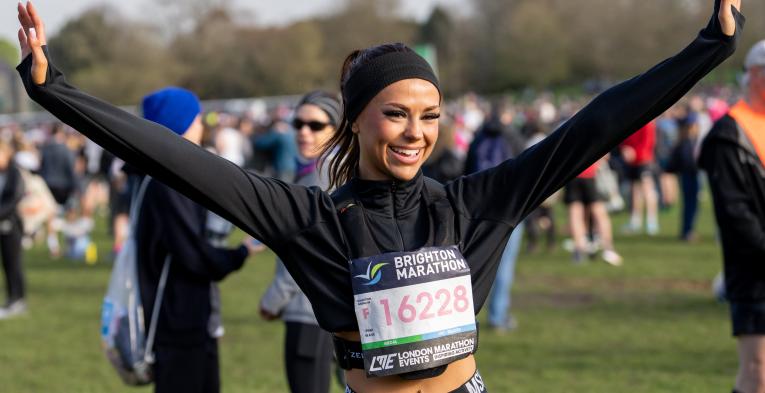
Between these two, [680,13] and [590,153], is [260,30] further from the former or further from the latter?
[590,153]

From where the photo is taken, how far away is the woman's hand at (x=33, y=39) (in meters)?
2.55

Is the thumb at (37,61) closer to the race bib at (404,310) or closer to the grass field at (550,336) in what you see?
the race bib at (404,310)

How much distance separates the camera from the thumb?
2.55 metres

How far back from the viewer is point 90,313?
36.6 ft

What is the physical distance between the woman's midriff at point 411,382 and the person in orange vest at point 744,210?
2.18m

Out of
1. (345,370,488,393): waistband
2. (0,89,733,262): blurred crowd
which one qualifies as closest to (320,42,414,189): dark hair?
(345,370,488,393): waistband

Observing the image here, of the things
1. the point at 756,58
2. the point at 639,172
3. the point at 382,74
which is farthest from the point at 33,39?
the point at 639,172

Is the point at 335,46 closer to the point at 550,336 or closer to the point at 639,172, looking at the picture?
the point at 639,172

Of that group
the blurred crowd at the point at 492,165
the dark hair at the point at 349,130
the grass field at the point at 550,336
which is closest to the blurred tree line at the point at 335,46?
the blurred crowd at the point at 492,165

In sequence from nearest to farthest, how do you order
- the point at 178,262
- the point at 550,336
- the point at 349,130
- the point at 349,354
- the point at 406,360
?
the point at 406,360
the point at 349,354
the point at 349,130
the point at 178,262
the point at 550,336

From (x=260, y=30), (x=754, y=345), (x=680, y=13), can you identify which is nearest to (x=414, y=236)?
(x=754, y=345)

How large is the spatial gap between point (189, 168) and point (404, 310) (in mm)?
674

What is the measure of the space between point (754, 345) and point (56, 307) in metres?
8.69

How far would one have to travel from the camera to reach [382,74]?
9.45 ft
